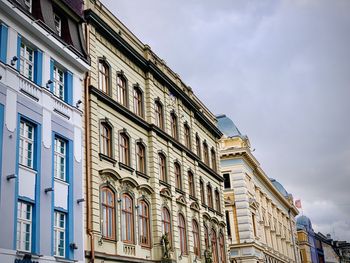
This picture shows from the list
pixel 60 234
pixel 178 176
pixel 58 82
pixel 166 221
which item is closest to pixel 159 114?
pixel 178 176

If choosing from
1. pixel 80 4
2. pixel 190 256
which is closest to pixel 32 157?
pixel 80 4

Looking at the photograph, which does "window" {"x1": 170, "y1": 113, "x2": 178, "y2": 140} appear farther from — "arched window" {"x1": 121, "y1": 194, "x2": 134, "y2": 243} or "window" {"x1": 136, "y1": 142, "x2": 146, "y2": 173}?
"arched window" {"x1": 121, "y1": 194, "x2": 134, "y2": 243}

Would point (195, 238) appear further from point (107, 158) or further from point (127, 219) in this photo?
point (107, 158)

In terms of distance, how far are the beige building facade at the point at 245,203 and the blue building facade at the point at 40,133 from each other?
3040cm

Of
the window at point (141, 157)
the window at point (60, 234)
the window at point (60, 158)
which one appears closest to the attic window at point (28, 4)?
the window at point (60, 158)

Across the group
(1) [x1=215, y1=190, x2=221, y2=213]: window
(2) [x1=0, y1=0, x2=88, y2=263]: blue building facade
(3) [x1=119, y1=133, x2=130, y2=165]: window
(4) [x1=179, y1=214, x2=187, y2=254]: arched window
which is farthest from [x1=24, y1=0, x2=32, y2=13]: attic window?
(1) [x1=215, y1=190, x2=221, y2=213]: window

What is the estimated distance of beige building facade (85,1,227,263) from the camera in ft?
91.1

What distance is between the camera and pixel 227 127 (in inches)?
2458

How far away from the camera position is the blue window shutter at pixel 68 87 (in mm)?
25438

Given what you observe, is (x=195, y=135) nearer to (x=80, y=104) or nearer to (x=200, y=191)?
(x=200, y=191)

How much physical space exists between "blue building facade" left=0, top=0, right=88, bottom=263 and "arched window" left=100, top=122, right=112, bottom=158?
321 cm

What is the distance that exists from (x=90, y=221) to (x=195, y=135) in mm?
19878

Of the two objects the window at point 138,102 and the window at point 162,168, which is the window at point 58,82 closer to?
the window at point 138,102

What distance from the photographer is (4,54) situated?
21078 millimetres
